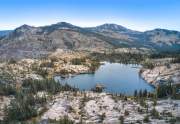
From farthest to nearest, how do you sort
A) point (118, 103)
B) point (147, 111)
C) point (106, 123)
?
point (118, 103) → point (147, 111) → point (106, 123)

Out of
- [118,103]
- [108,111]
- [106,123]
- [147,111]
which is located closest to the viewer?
[106,123]

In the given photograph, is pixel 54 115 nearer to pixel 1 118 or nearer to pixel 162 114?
pixel 1 118

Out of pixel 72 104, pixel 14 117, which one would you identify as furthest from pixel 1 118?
pixel 72 104

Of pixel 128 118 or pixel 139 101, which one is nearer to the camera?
pixel 128 118

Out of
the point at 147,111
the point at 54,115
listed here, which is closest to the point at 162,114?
the point at 147,111

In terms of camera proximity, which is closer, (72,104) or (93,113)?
(93,113)

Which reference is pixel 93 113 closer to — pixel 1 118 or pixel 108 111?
pixel 108 111
